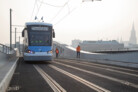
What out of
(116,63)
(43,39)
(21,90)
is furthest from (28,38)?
(21,90)

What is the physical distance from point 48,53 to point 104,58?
6.53m

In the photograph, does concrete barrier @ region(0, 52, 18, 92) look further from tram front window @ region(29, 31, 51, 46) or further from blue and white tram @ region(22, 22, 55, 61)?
tram front window @ region(29, 31, 51, 46)

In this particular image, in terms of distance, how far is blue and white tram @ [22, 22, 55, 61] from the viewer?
18.1 m

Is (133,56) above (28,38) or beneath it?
beneath

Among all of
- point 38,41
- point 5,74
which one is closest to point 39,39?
point 38,41

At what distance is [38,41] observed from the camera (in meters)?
18.7

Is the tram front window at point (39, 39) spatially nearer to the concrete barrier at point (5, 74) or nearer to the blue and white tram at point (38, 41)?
the blue and white tram at point (38, 41)

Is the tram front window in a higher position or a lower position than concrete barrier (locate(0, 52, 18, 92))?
higher

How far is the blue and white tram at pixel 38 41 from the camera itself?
18.1 m

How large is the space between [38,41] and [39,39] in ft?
0.79

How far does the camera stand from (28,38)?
18.5 metres

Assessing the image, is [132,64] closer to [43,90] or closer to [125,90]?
[125,90]

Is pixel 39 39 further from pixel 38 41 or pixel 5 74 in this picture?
pixel 5 74

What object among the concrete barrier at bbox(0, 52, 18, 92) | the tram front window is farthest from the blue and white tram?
the concrete barrier at bbox(0, 52, 18, 92)
